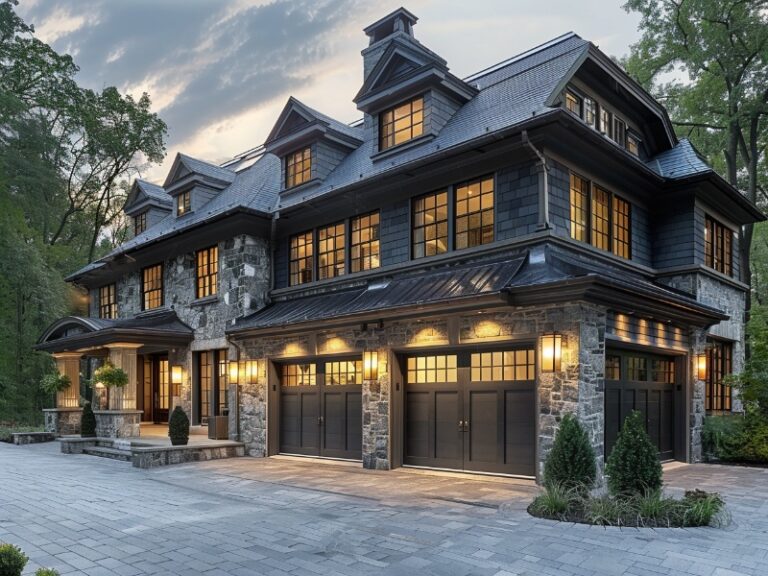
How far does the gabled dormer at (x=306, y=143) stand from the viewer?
1595 cm

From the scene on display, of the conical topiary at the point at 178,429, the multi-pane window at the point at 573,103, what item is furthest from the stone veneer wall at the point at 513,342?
the multi-pane window at the point at 573,103

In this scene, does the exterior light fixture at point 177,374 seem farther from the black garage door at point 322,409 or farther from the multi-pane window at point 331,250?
the multi-pane window at point 331,250

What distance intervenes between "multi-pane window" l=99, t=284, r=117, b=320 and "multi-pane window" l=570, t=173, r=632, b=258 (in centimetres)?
1753

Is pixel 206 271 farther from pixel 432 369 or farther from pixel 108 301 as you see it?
pixel 432 369

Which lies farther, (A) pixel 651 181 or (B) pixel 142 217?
(B) pixel 142 217

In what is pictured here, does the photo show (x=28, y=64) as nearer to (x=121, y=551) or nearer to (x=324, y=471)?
(x=324, y=471)

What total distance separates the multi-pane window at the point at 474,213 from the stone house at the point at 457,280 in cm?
4

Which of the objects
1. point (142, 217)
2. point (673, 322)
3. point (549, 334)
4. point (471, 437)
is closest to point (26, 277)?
point (142, 217)

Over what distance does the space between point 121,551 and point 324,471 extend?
20.6ft

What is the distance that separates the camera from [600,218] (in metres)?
12.7

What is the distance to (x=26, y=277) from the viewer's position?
23.0 metres

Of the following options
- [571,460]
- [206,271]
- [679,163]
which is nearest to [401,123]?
[679,163]

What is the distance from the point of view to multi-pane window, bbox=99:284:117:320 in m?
22.3

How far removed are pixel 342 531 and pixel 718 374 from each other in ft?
42.0
